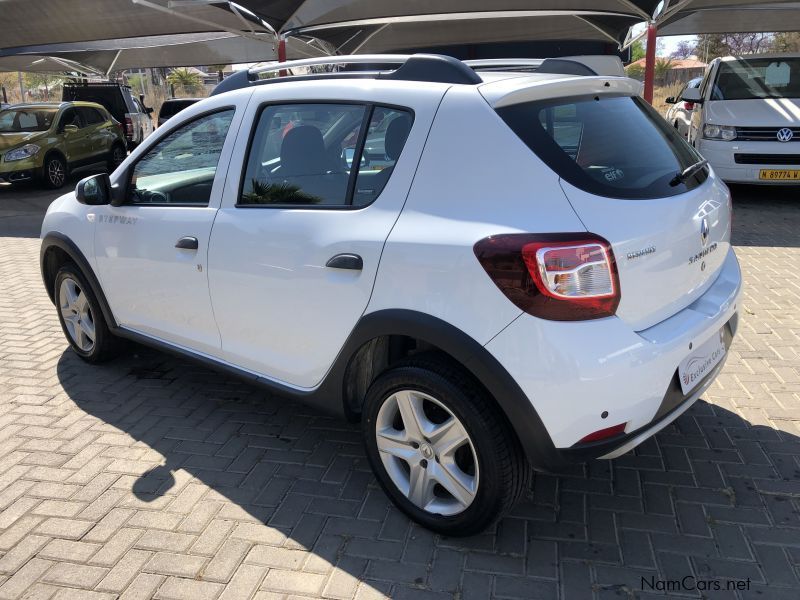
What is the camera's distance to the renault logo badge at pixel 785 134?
333 inches

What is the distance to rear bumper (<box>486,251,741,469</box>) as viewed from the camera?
2186mm

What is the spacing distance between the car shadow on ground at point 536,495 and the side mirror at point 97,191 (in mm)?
1159

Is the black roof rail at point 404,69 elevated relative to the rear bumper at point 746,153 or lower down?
elevated

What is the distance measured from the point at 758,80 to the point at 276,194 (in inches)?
353

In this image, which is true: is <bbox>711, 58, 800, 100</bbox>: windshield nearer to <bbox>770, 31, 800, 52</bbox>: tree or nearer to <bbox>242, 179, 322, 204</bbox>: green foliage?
<bbox>242, 179, 322, 204</bbox>: green foliage

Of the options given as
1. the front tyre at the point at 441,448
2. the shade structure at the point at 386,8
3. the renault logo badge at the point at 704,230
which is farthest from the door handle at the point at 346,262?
the shade structure at the point at 386,8

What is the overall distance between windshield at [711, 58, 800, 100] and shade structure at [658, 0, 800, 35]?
3.23 meters

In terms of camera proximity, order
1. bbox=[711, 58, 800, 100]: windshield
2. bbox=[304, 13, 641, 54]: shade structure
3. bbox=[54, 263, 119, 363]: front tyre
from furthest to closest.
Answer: bbox=[304, 13, 641, 54]: shade structure → bbox=[711, 58, 800, 100]: windshield → bbox=[54, 263, 119, 363]: front tyre

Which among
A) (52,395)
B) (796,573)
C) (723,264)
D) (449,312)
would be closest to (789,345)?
(723,264)

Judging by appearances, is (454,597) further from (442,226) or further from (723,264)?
(723,264)

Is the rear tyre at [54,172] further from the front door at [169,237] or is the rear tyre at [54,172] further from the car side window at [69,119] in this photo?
the front door at [169,237]

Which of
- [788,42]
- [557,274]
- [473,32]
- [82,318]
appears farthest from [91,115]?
[788,42]

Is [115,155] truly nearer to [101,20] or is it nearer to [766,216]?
[101,20]

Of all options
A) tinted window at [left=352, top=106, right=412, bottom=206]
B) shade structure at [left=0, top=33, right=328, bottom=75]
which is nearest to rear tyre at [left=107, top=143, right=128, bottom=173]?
shade structure at [left=0, top=33, right=328, bottom=75]
